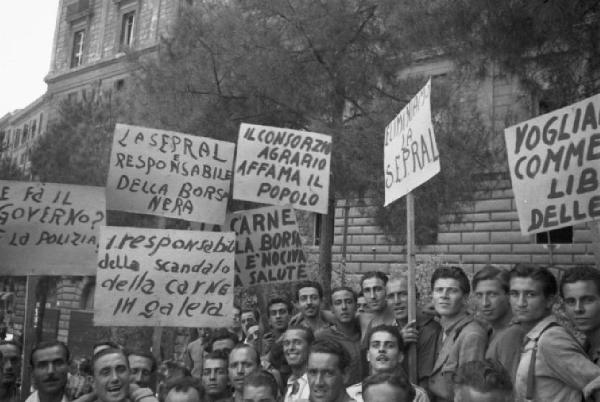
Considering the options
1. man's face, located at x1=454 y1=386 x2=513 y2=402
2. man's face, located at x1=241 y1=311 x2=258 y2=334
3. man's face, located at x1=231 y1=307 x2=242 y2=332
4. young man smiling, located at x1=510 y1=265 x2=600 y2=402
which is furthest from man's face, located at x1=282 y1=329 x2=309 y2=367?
man's face, located at x1=231 y1=307 x2=242 y2=332

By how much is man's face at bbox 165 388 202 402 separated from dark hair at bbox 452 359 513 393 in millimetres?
1519

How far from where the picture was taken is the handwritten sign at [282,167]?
525cm

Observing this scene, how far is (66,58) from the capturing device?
29062mm

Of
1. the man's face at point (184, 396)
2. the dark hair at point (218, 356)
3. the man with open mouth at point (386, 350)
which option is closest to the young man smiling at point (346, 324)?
the dark hair at point (218, 356)

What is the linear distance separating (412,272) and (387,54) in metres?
6.07

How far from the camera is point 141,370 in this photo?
4297 mm

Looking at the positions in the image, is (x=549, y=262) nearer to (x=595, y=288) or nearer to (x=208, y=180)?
(x=208, y=180)

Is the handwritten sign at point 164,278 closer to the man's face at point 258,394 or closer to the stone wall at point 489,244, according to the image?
the man's face at point 258,394

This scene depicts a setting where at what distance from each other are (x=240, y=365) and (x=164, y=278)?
0.86 meters

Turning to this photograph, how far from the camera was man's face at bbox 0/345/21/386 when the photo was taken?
415 cm

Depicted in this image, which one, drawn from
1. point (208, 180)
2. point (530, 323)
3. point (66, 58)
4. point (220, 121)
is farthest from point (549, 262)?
point (66, 58)

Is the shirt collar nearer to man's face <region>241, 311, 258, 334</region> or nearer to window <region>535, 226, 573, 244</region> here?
man's face <region>241, 311, 258, 334</region>

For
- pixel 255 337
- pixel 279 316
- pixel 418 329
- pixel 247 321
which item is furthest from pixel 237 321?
pixel 418 329

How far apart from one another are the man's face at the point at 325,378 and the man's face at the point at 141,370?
1467 millimetres
